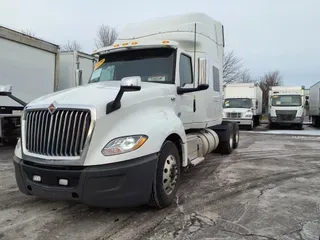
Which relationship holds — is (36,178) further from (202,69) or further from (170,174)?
(202,69)

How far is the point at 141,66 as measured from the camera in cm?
575

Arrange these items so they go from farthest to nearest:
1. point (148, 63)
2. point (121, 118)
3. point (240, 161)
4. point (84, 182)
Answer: point (240, 161) → point (148, 63) → point (121, 118) → point (84, 182)

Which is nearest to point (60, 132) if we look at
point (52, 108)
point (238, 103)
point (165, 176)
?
point (52, 108)

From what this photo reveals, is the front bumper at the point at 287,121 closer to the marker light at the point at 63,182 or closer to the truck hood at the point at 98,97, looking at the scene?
the truck hood at the point at 98,97

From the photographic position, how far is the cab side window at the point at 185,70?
5.84m

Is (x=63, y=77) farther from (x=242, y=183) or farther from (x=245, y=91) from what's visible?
(x=245, y=91)

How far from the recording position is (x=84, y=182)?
3734 millimetres

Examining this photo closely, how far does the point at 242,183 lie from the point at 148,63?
2.90m

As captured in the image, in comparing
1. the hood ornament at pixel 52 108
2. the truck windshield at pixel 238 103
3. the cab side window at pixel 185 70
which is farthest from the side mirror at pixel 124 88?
the truck windshield at pixel 238 103

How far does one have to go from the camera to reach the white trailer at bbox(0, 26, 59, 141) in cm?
941

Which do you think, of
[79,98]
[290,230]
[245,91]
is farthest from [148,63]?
[245,91]

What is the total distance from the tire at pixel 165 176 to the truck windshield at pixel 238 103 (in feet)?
60.2

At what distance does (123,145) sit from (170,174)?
1103 millimetres

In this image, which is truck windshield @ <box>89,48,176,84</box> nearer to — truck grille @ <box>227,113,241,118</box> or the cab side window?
the cab side window
